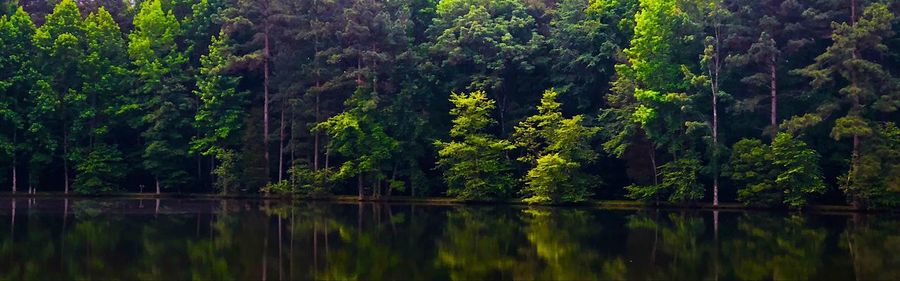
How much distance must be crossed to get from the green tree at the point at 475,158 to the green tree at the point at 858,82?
47.5 ft

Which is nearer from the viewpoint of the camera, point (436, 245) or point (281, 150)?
point (436, 245)

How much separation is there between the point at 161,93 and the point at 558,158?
22934 millimetres

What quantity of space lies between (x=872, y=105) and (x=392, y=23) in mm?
23883

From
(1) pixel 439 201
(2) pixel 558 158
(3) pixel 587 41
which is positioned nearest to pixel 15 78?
(1) pixel 439 201

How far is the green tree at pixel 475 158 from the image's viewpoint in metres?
43.2

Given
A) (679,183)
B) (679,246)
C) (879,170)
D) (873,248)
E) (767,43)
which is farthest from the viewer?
(679,183)

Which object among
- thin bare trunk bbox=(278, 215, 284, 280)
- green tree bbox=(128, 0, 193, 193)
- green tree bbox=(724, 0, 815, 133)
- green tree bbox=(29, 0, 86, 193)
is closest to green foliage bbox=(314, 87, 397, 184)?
green tree bbox=(128, 0, 193, 193)

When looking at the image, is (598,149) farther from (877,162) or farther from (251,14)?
(251,14)

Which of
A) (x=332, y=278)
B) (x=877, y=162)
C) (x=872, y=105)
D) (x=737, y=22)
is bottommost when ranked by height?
(x=332, y=278)

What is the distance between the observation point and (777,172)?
3759 cm

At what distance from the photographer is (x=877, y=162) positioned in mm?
35094

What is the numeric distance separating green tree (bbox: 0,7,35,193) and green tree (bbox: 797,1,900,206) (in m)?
40.0

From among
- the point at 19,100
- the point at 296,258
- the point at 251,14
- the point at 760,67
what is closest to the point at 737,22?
the point at 760,67

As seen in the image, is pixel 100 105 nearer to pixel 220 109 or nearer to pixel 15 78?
pixel 15 78
